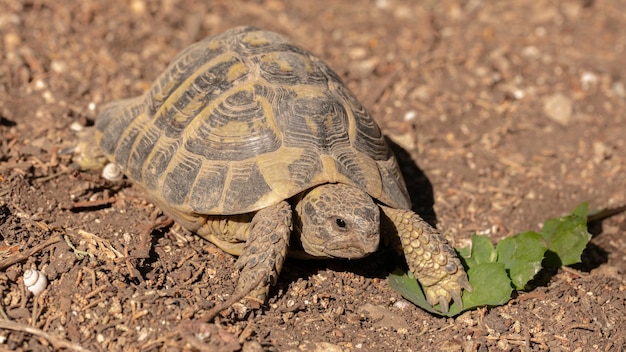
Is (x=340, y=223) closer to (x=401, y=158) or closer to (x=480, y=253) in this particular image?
(x=480, y=253)

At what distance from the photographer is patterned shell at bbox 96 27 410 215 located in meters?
3.72

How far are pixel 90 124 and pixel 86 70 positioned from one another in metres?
0.77

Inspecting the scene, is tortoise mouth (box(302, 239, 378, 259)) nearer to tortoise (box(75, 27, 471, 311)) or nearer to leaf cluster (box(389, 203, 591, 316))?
tortoise (box(75, 27, 471, 311))

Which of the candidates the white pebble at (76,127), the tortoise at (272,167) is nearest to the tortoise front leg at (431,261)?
the tortoise at (272,167)

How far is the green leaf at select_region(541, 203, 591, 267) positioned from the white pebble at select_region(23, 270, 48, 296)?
2973 mm

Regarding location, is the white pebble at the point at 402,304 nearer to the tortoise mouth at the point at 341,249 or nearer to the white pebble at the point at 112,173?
the tortoise mouth at the point at 341,249

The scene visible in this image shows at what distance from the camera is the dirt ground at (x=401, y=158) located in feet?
11.4

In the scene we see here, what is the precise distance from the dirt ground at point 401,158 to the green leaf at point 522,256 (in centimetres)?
17

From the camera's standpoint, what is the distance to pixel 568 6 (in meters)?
7.52

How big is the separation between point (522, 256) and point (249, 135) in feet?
5.75

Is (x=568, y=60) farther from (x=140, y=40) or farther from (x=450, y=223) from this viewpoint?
(x=140, y=40)

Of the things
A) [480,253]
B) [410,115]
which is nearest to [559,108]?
[410,115]

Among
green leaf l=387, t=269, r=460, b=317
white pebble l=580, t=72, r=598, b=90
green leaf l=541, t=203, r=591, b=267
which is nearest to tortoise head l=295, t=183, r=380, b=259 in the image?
green leaf l=387, t=269, r=460, b=317

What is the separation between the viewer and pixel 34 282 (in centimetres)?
342
